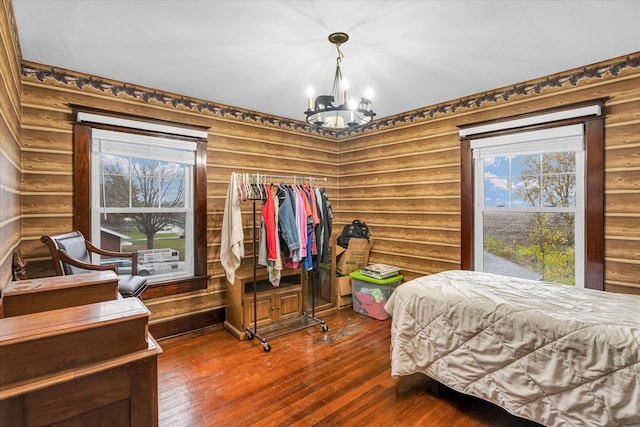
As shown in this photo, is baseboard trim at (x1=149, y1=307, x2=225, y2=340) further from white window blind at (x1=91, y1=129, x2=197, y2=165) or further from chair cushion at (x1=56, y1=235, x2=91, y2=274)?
white window blind at (x1=91, y1=129, x2=197, y2=165)

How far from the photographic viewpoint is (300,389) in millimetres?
2326

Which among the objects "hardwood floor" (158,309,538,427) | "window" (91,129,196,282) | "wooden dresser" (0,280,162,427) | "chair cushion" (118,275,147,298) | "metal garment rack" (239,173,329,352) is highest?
"window" (91,129,196,282)

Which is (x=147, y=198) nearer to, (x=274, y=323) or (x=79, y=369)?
(x=274, y=323)

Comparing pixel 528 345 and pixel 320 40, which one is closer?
pixel 528 345

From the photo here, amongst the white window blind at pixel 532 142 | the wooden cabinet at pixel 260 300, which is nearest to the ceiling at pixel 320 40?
the white window blind at pixel 532 142

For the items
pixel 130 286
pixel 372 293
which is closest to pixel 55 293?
pixel 130 286

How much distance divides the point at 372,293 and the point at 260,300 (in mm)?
1339

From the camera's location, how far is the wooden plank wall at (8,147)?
1696 mm

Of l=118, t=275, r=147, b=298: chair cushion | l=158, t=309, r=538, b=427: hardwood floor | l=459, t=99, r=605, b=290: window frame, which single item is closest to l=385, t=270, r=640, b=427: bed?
l=158, t=309, r=538, b=427: hardwood floor

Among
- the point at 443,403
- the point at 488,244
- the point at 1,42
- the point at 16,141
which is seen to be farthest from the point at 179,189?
the point at 488,244

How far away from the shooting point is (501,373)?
1.84 m

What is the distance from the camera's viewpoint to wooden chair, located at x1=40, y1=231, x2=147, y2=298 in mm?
2281

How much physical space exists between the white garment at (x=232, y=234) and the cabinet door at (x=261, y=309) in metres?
0.32

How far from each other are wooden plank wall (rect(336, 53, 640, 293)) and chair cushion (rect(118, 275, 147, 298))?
2.84 meters
